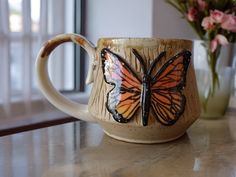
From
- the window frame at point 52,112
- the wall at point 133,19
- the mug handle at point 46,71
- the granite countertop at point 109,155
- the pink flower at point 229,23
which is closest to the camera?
the granite countertop at point 109,155

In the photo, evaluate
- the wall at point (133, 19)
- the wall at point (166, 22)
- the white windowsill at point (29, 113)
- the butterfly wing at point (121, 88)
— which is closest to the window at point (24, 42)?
the white windowsill at point (29, 113)

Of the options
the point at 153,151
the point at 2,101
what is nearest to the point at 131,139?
the point at 153,151

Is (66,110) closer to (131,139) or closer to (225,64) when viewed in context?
(131,139)

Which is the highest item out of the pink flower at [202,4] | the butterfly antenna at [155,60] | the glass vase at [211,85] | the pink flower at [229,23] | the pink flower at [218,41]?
the pink flower at [202,4]

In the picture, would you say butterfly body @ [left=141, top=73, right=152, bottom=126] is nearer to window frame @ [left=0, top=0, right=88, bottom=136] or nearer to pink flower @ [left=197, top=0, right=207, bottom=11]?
pink flower @ [left=197, top=0, right=207, bottom=11]

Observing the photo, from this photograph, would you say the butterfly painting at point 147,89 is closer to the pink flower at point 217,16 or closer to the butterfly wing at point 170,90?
the butterfly wing at point 170,90

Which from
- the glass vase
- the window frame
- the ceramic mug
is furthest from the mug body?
the window frame
